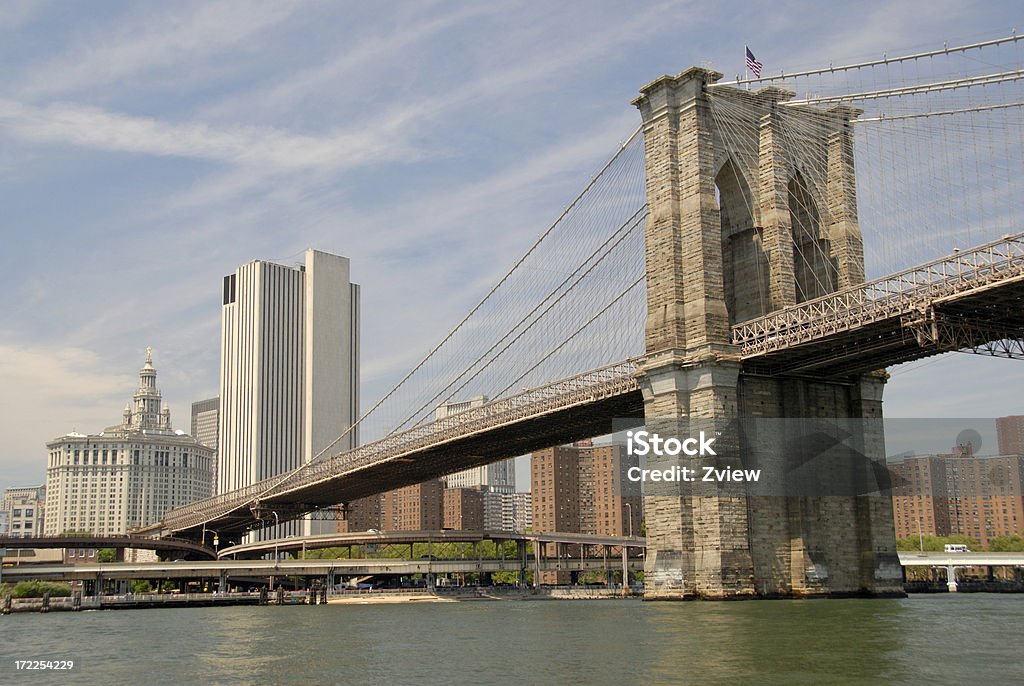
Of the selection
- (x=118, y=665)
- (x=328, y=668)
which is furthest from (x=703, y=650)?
(x=118, y=665)

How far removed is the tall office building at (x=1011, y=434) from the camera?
210ft

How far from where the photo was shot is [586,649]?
3344 cm

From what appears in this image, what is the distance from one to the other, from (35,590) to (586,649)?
2632 inches

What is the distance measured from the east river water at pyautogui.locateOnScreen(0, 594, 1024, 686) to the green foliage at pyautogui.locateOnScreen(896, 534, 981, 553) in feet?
238

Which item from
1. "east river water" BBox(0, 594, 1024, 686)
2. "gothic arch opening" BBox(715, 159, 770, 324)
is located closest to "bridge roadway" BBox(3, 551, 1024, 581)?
"east river water" BBox(0, 594, 1024, 686)

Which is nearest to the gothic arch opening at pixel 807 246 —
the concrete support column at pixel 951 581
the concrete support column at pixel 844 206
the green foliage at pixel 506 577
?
the concrete support column at pixel 844 206

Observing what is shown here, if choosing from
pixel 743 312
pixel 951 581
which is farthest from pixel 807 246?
pixel 951 581

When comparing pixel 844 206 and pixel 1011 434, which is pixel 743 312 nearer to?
pixel 844 206

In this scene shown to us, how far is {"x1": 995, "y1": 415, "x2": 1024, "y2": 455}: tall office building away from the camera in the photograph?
64.0m

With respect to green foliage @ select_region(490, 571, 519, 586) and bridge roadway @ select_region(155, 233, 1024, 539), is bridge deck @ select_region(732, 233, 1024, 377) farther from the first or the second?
green foliage @ select_region(490, 571, 519, 586)

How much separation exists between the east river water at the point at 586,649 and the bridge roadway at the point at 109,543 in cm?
5456

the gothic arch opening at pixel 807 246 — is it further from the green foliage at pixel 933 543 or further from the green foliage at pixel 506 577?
the green foliage at pixel 506 577

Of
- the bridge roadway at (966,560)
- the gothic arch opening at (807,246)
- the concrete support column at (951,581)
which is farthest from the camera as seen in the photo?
the concrete support column at (951,581)

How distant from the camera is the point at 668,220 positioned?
5528 cm
